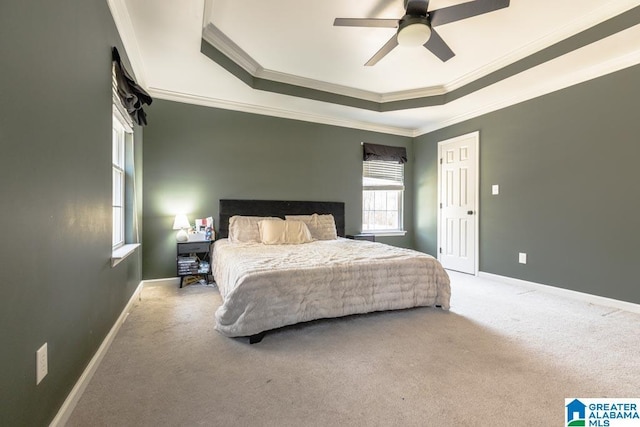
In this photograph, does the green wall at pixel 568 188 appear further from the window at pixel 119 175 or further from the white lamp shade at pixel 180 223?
the window at pixel 119 175

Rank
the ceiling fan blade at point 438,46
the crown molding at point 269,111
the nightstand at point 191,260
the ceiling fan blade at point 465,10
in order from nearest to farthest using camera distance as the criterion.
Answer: the ceiling fan blade at point 465,10 → the ceiling fan blade at point 438,46 → the nightstand at point 191,260 → the crown molding at point 269,111

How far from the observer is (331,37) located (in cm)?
291

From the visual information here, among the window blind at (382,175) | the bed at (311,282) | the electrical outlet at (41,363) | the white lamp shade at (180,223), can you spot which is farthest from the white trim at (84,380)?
the window blind at (382,175)

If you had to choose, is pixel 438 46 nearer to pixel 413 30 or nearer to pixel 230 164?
pixel 413 30

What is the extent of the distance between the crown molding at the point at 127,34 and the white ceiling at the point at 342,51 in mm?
11

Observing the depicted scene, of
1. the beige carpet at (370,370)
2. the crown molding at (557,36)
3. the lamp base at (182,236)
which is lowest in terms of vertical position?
the beige carpet at (370,370)

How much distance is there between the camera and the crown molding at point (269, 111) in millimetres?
3855

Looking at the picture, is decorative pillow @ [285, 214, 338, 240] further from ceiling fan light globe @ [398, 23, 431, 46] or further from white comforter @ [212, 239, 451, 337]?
ceiling fan light globe @ [398, 23, 431, 46]

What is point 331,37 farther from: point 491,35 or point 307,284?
point 307,284

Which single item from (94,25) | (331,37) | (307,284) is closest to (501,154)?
(331,37)

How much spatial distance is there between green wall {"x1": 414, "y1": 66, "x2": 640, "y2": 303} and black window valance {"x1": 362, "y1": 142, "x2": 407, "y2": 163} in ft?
4.17

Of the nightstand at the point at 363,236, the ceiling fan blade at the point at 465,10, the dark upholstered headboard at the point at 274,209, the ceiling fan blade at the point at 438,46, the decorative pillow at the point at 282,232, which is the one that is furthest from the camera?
the nightstand at the point at 363,236

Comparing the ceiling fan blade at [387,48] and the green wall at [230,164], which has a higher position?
the ceiling fan blade at [387,48]

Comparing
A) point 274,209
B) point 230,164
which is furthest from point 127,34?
point 274,209
